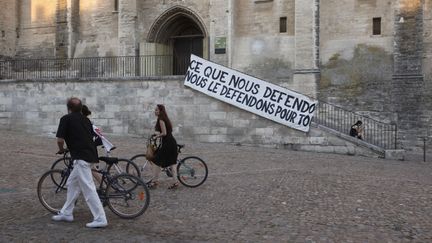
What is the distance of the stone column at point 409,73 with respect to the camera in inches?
886

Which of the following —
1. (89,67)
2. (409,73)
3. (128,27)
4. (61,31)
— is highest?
(61,31)

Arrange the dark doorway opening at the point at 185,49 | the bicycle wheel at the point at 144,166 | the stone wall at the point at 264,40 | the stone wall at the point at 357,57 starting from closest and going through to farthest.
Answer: the bicycle wheel at the point at 144,166 → the stone wall at the point at 357,57 → the stone wall at the point at 264,40 → the dark doorway opening at the point at 185,49

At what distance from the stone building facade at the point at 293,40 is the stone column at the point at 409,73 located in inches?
1.6

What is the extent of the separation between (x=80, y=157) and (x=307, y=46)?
1882 cm

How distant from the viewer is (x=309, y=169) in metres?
13.6

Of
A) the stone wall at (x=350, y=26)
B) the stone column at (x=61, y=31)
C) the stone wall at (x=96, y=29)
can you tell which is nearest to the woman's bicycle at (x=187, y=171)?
the stone wall at (x=350, y=26)

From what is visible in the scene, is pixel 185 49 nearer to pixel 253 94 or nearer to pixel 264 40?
pixel 264 40

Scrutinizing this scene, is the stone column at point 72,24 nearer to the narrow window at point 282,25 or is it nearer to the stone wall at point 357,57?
the narrow window at point 282,25

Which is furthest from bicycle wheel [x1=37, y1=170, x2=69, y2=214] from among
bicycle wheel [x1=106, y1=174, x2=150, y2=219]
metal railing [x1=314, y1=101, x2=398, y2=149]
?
metal railing [x1=314, y1=101, x2=398, y2=149]

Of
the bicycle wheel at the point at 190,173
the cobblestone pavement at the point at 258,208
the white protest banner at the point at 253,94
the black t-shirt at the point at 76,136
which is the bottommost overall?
the cobblestone pavement at the point at 258,208

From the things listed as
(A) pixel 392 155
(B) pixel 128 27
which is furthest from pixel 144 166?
(B) pixel 128 27

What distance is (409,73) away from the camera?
2277 cm

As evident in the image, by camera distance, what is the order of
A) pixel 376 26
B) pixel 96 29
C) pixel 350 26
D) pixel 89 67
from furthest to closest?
pixel 96 29, pixel 89 67, pixel 350 26, pixel 376 26

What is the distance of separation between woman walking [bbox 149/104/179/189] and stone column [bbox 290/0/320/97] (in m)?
15.0
